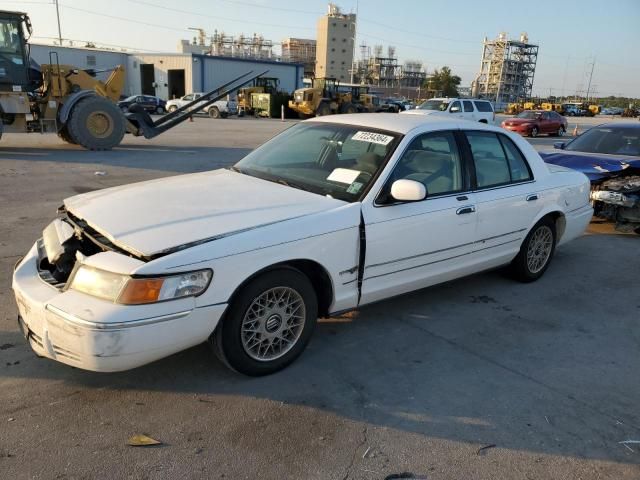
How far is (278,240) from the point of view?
3.15 meters

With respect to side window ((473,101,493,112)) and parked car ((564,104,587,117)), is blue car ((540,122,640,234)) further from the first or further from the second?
parked car ((564,104,587,117))

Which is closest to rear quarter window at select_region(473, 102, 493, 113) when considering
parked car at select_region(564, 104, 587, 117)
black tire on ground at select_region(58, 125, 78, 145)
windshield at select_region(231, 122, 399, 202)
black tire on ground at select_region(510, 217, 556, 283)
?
black tire on ground at select_region(58, 125, 78, 145)

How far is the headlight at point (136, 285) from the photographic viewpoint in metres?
2.75

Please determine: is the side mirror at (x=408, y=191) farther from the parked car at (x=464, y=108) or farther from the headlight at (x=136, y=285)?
the parked car at (x=464, y=108)

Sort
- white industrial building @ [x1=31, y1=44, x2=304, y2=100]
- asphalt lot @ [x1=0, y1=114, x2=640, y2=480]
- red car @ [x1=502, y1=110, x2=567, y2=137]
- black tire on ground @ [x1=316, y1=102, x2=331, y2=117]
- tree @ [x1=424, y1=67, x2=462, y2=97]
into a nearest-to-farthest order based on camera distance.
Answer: asphalt lot @ [x1=0, y1=114, x2=640, y2=480], red car @ [x1=502, y1=110, x2=567, y2=137], black tire on ground @ [x1=316, y1=102, x2=331, y2=117], white industrial building @ [x1=31, y1=44, x2=304, y2=100], tree @ [x1=424, y1=67, x2=462, y2=97]

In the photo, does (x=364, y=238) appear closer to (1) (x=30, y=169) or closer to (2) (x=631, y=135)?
(2) (x=631, y=135)

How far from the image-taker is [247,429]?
2.88 metres

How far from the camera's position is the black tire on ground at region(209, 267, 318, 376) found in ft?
10.2

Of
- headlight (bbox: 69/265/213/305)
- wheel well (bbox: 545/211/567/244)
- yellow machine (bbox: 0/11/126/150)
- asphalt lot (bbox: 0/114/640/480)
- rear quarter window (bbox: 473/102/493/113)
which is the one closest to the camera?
asphalt lot (bbox: 0/114/640/480)

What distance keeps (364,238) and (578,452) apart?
175 centimetres

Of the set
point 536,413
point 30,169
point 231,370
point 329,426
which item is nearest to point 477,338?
point 536,413

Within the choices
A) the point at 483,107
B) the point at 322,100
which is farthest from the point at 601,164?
the point at 322,100

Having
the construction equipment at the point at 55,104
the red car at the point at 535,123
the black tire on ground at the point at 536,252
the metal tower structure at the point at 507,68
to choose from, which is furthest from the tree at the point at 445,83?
the black tire on ground at the point at 536,252

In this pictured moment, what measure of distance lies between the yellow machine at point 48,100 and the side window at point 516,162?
12.1 meters
